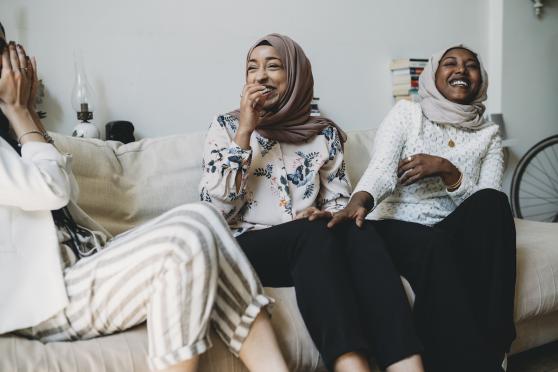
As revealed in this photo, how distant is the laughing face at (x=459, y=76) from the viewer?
1836mm

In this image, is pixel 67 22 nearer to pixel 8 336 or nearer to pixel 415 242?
pixel 8 336

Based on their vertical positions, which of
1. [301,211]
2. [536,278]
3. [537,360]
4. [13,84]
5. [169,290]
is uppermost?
[13,84]

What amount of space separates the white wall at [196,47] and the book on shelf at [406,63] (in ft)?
0.13

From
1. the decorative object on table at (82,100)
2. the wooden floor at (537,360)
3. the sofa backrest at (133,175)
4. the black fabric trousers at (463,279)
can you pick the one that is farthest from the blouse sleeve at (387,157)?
the decorative object on table at (82,100)

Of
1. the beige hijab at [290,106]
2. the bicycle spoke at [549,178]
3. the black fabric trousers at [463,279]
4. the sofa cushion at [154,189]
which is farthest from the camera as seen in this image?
the bicycle spoke at [549,178]

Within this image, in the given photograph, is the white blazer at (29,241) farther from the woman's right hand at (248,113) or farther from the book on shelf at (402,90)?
the book on shelf at (402,90)

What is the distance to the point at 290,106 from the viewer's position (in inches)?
65.5

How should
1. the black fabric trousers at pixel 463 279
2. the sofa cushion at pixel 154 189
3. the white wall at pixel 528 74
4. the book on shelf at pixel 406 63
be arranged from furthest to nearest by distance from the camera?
the white wall at pixel 528 74
the book on shelf at pixel 406 63
the sofa cushion at pixel 154 189
the black fabric trousers at pixel 463 279

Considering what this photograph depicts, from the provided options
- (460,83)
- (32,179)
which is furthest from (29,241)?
(460,83)

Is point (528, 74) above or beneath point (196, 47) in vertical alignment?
beneath

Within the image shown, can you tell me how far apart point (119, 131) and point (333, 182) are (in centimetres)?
83

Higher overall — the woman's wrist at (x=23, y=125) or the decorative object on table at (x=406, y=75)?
the woman's wrist at (x=23, y=125)

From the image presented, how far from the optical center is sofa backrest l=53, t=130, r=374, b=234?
1.56 m

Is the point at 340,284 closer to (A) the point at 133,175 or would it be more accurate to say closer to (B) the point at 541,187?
(A) the point at 133,175
